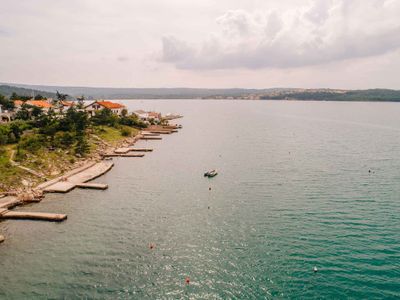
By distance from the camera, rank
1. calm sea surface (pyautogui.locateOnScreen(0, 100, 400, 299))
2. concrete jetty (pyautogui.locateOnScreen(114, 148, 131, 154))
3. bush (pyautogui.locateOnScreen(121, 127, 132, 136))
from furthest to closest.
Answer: bush (pyautogui.locateOnScreen(121, 127, 132, 136))
concrete jetty (pyautogui.locateOnScreen(114, 148, 131, 154))
calm sea surface (pyautogui.locateOnScreen(0, 100, 400, 299))

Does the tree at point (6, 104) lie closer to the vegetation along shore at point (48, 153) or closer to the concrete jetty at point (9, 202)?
the vegetation along shore at point (48, 153)

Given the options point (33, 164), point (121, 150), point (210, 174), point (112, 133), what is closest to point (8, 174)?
point (33, 164)

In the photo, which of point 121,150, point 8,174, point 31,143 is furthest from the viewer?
Result: point 121,150

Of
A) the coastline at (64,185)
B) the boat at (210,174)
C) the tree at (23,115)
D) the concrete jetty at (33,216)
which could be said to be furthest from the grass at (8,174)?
the boat at (210,174)

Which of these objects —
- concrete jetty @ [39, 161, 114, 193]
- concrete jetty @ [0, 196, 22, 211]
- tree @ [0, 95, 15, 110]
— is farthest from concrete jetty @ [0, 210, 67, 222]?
tree @ [0, 95, 15, 110]

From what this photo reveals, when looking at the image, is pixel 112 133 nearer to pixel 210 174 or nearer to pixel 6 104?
pixel 6 104

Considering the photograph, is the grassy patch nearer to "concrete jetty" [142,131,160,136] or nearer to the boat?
the boat

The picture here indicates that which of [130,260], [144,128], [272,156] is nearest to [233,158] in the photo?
[272,156]
